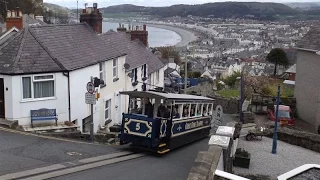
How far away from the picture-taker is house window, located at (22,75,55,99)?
1667 centimetres

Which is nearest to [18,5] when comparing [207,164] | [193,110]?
[193,110]

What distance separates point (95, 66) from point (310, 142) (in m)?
10.3

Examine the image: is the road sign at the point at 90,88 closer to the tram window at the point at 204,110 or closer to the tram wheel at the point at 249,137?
the tram window at the point at 204,110

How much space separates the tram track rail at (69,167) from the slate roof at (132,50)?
41.9 ft

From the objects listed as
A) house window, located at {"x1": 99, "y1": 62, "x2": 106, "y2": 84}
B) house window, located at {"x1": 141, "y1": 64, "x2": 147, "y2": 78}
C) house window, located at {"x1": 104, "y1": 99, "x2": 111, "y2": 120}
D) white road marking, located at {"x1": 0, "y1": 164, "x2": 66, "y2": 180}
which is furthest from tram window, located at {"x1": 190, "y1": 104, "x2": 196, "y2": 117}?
house window, located at {"x1": 141, "y1": 64, "x2": 147, "y2": 78}

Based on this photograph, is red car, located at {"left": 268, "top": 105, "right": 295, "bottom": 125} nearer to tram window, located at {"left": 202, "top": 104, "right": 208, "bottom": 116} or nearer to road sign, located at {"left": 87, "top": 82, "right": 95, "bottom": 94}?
tram window, located at {"left": 202, "top": 104, "right": 208, "bottom": 116}

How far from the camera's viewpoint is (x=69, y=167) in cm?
1108

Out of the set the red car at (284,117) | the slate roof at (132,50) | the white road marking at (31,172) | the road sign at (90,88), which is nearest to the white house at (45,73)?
the road sign at (90,88)

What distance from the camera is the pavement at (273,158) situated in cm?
1298

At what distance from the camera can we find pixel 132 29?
35500 mm

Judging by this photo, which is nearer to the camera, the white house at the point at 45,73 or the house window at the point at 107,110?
the white house at the point at 45,73

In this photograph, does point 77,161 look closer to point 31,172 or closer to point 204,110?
point 31,172

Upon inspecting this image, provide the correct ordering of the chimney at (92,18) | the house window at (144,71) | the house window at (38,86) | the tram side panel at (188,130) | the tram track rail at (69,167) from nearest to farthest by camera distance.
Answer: the tram track rail at (69,167) < the tram side panel at (188,130) < the house window at (38,86) < the chimney at (92,18) < the house window at (144,71)

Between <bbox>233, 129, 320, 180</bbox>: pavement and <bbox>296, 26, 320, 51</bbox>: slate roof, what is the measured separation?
467 inches
